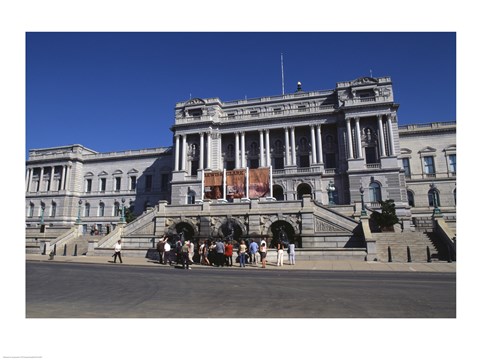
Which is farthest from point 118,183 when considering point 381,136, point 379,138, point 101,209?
point 381,136

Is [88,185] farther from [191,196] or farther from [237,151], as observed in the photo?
[237,151]

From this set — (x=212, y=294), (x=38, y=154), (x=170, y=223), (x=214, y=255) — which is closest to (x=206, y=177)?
(x=170, y=223)

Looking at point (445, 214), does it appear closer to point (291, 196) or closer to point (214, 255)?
point (291, 196)

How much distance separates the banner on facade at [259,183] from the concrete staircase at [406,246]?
37.1ft

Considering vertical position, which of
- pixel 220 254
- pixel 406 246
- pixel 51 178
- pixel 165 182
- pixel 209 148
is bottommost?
pixel 406 246

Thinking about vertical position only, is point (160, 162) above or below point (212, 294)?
above

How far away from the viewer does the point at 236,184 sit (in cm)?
3325

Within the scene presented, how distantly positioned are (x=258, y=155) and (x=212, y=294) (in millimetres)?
39928

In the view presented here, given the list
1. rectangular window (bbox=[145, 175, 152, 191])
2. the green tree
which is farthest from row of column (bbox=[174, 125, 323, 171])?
the green tree

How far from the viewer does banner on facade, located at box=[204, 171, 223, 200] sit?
3394 centimetres

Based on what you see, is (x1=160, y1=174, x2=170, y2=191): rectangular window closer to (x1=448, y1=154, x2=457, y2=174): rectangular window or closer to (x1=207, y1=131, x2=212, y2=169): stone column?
(x1=207, y1=131, x2=212, y2=169): stone column

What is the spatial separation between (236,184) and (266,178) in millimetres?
3191

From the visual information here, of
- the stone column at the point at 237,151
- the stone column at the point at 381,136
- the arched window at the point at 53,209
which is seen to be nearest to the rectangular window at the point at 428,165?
the stone column at the point at 381,136
